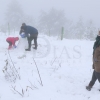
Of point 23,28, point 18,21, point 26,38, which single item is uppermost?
point 23,28

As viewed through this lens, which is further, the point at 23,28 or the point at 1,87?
the point at 23,28

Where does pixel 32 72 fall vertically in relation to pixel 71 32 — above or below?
above

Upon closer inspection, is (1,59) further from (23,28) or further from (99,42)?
(99,42)

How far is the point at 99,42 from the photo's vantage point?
3586mm

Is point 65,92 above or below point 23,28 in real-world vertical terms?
below

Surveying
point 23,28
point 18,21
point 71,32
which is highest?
point 23,28

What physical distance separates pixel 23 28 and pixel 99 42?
499cm

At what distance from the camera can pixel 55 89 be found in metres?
4.04

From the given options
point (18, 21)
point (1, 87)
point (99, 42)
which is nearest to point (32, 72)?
point (1, 87)

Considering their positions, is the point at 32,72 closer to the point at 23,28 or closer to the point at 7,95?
the point at 7,95

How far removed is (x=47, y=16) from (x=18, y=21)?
7196 mm

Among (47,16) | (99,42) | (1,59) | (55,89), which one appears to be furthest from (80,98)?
(47,16)

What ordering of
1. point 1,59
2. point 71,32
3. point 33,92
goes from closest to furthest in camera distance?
point 33,92, point 1,59, point 71,32

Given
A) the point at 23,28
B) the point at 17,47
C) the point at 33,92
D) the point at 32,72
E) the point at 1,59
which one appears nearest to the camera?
the point at 33,92
